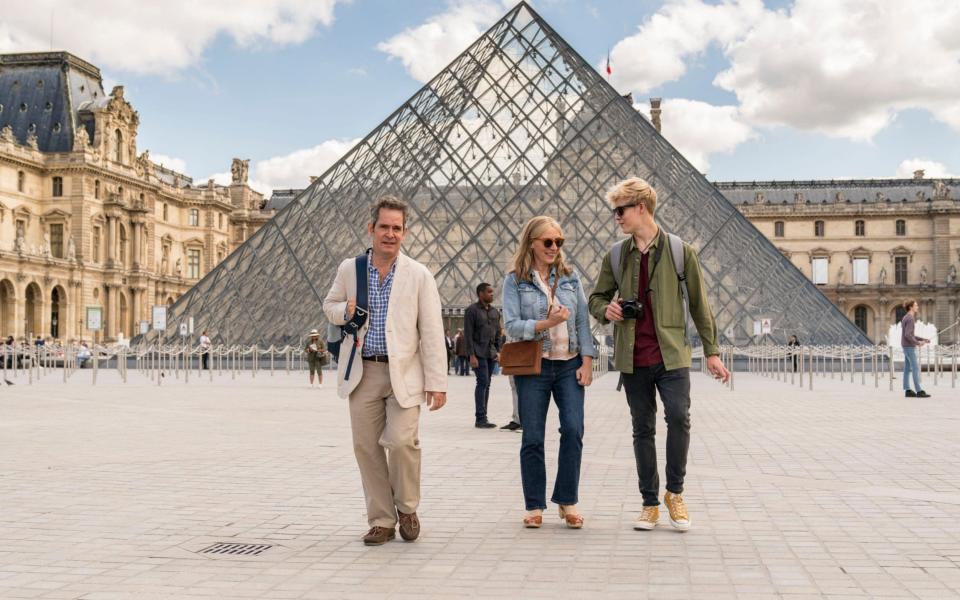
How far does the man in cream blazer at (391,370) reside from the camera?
5.03 metres

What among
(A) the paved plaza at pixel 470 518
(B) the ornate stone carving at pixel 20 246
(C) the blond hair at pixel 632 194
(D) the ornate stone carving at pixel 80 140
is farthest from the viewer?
(D) the ornate stone carving at pixel 80 140

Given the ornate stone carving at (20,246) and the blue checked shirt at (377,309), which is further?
the ornate stone carving at (20,246)

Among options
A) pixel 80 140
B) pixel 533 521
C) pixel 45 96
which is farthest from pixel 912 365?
pixel 45 96

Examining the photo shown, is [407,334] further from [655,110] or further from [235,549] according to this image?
[655,110]

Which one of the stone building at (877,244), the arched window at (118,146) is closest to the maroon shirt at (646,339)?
the arched window at (118,146)

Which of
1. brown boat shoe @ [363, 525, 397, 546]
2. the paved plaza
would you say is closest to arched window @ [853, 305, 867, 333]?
the paved plaza

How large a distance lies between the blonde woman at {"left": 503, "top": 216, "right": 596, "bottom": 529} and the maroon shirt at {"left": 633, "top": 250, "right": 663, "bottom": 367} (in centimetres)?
23

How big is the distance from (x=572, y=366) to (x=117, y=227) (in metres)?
59.7

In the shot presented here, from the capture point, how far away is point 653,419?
5.29 m

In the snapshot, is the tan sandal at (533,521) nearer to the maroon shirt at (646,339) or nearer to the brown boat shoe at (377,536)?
the brown boat shoe at (377,536)

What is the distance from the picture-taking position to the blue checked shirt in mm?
5105

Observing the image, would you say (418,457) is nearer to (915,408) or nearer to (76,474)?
(76,474)

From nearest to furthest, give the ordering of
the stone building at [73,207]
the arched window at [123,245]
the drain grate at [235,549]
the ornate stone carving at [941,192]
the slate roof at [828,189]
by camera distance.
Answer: the drain grate at [235,549] → the stone building at [73,207] → the arched window at [123,245] → the ornate stone carving at [941,192] → the slate roof at [828,189]

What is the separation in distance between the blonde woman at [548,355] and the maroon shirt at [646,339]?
228mm
